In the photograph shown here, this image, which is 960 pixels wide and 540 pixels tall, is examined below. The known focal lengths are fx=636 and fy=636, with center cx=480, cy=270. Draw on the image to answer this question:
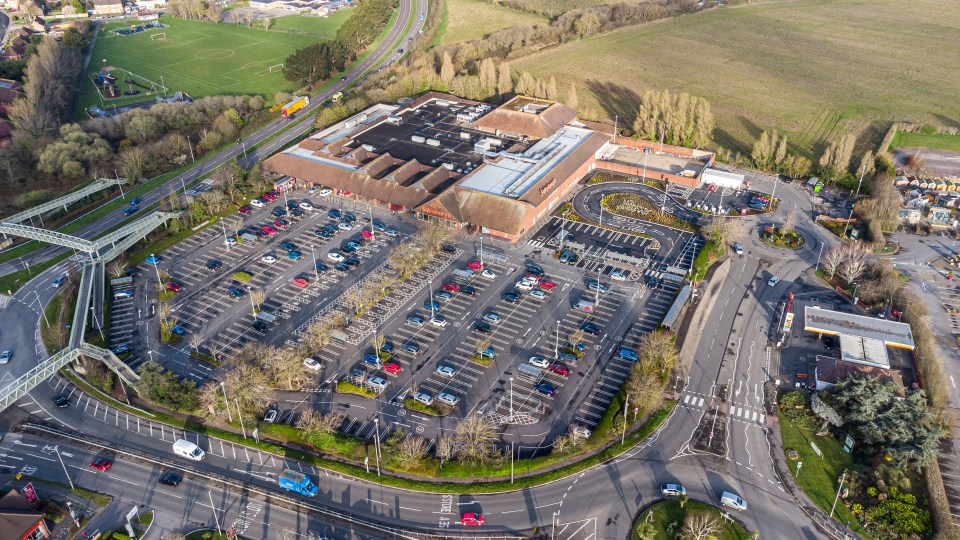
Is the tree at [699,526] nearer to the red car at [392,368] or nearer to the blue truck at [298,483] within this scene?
the blue truck at [298,483]

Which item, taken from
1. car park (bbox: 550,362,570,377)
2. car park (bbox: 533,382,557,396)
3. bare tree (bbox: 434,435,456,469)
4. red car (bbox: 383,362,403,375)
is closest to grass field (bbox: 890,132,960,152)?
car park (bbox: 550,362,570,377)

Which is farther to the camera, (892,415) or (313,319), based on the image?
(313,319)

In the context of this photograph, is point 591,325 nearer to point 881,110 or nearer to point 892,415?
point 892,415

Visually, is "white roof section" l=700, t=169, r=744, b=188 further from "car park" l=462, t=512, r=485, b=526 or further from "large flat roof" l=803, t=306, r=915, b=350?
"car park" l=462, t=512, r=485, b=526

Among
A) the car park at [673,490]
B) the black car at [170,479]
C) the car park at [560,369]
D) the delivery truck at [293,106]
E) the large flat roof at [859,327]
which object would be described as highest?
the delivery truck at [293,106]

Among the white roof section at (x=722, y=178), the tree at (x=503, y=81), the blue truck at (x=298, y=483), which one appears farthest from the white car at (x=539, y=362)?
the tree at (x=503, y=81)

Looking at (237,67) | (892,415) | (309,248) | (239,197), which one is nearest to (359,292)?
(309,248)

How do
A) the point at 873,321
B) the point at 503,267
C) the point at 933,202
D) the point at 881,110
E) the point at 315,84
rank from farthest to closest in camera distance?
1. the point at 315,84
2. the point at 881,110
3. the point at 933,202
4. the point at 503,267
5. the point at 873,321
